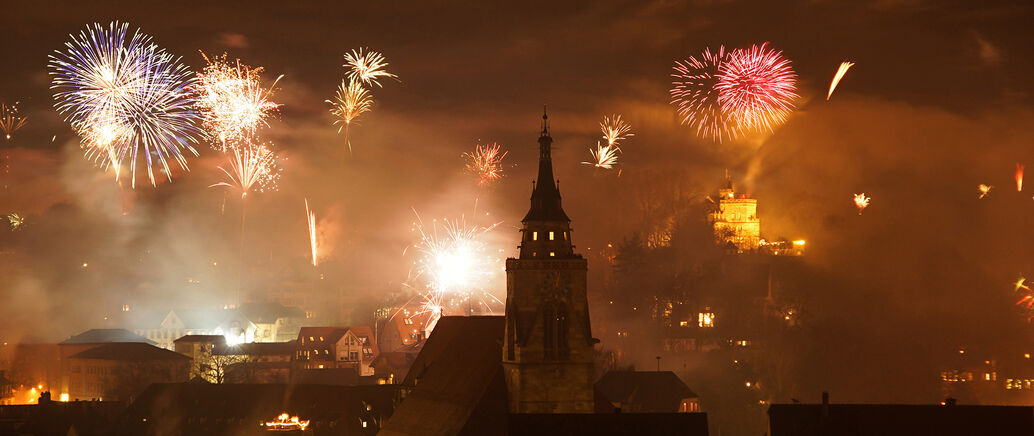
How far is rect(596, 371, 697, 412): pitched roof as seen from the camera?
97.5 metres

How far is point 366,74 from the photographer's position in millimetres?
86812

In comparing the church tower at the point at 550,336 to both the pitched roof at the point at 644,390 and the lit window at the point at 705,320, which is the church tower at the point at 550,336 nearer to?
the pitched roof at the point at 644,390

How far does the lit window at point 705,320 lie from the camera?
150 metres

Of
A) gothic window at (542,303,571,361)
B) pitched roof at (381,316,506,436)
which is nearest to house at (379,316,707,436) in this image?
pitched roof at (381,316,506,436)

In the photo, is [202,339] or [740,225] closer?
[202,339]

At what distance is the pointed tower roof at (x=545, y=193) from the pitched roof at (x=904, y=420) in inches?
595

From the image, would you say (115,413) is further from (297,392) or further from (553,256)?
(553,256)

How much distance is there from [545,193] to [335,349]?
108 m

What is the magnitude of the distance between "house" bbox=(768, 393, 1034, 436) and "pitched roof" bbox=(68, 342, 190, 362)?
10113 centimetres

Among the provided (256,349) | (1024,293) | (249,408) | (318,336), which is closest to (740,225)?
(1024,293)

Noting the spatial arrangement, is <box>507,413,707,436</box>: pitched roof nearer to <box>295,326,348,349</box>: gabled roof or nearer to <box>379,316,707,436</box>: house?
<box>379,316,707,436</box>: house

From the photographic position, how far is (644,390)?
325ft

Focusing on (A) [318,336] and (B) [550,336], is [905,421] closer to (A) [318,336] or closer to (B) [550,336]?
(B) [550,336]

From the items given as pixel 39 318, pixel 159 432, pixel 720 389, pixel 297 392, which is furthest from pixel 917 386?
pixel 39 318
